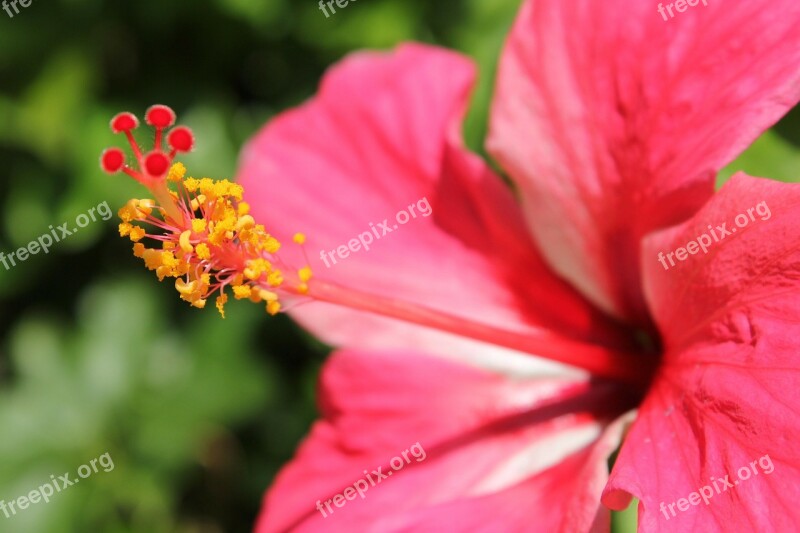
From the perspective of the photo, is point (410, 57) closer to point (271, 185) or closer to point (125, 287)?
point (271, 185)

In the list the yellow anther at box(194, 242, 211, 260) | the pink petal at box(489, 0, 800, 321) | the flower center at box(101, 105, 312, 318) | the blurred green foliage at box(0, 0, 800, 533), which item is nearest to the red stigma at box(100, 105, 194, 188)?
the flower center at box(101, 105, 312, 318)

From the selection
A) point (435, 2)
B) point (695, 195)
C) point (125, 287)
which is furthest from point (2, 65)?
point (695, 195)

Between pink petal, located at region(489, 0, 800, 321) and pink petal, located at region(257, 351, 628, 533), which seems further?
pink petal, located at region(257, 351, 628, 533)

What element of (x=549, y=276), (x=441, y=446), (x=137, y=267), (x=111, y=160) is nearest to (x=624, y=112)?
(x=549, y=276)

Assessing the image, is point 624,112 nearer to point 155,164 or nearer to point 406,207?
point 406,207

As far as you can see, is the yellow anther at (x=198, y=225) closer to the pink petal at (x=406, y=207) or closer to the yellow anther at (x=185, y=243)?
the yellow anther at (x=185, y=243)

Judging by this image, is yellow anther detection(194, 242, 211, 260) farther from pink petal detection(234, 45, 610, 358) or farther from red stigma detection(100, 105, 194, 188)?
pink petal detection(234, 45, 610, 358)

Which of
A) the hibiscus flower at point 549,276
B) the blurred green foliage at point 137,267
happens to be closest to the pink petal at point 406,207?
the hibiscus flower at point 549,276
